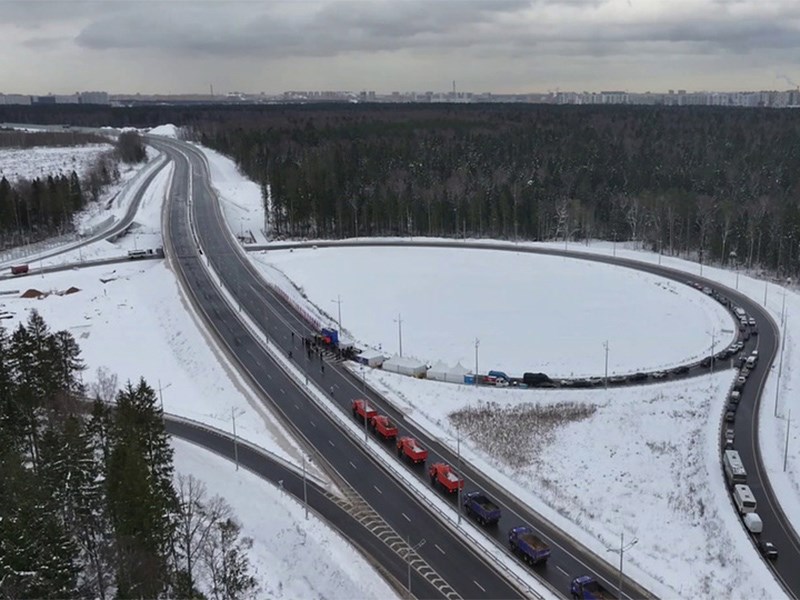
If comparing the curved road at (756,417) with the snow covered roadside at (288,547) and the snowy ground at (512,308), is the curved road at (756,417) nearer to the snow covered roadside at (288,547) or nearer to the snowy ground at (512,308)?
the snowy ground at (512,308)

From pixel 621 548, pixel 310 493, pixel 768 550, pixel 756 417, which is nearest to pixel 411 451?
pixel 310 493

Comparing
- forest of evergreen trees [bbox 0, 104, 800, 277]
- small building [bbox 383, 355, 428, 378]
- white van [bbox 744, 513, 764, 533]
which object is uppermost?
forest of evergreen trees [bbox 0, 104, 800, 277]

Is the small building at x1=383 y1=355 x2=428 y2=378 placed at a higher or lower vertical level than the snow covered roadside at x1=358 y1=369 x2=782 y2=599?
higher

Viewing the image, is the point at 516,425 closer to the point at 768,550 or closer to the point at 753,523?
the point at 753,523

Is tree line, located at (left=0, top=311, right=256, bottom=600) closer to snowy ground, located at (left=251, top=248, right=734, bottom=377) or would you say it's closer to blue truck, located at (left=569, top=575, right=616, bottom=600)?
blue truck, located at (left=569, top=575, right=616, bottom=600)

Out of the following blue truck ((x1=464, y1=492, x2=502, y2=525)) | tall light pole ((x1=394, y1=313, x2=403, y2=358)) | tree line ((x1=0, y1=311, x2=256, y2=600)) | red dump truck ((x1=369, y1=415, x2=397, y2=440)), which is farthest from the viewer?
tall light pole ((x1=394, y1=313, x2=403, y2=358))

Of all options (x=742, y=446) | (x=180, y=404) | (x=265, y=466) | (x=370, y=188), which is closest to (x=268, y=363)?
(x=180, y=404)

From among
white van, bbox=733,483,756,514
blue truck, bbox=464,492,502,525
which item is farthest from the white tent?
white van, bbox=733,483,756,514
